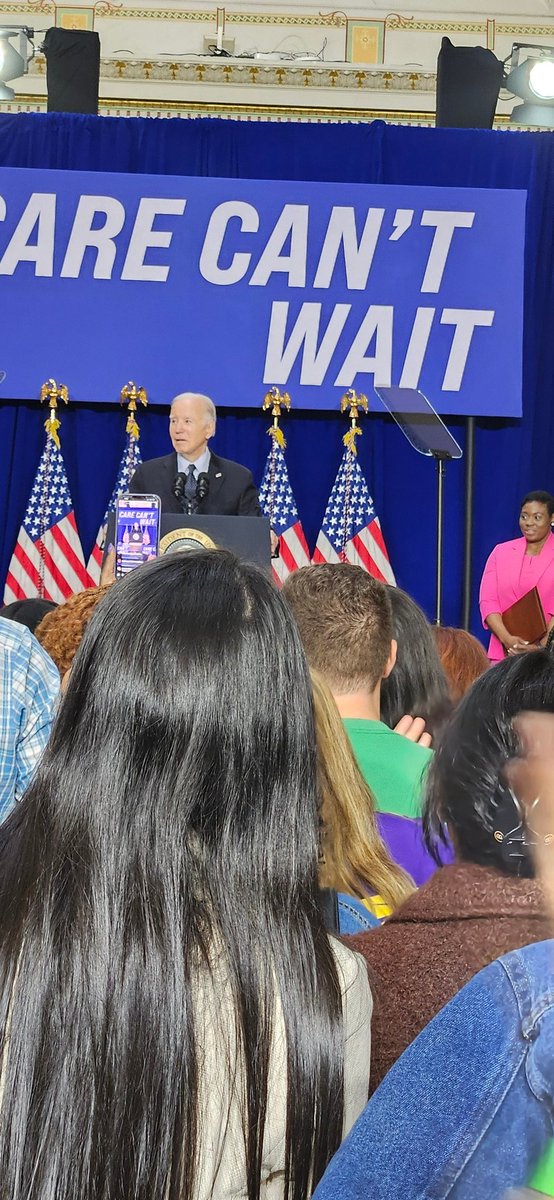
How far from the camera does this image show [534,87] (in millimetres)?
7473

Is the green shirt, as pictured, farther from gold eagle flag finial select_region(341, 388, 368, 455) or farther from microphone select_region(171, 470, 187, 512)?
gold eagle flag finial select_region(341, 388, 368, 455)

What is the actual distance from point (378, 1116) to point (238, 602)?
0.43 m

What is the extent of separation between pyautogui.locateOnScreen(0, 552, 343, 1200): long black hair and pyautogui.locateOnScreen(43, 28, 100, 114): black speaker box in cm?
730

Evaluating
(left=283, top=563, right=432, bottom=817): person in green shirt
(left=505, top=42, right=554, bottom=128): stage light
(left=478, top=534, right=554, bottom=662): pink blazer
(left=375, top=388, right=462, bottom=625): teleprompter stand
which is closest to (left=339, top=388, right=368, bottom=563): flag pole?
(left=478, top=534, right=554, bottom=662): pink blazer

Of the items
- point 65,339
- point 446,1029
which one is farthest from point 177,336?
point 446,1029

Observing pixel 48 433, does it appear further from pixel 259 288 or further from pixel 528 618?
pixel 528 618

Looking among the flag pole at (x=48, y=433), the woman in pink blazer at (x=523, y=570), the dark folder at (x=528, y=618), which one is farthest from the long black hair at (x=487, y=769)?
the flag pole at (x=48, y=433)

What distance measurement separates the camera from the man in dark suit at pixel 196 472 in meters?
A: 4.90

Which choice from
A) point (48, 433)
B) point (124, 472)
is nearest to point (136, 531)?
point (124, 472)

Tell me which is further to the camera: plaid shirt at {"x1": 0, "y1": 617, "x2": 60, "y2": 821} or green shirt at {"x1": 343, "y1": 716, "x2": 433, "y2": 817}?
plaid shirt at {"x1": 0, "y1": 617, "x2": 60, "y2": 821}

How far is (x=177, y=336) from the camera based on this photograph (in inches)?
279

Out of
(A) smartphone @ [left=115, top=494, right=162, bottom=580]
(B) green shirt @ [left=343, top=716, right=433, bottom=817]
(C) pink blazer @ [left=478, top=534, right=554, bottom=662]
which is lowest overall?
(B) green shirt @ [left=343, top=716, right=433, bottom=817]

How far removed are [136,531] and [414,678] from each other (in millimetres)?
1225

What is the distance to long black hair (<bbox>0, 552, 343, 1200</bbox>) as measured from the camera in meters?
0.81
